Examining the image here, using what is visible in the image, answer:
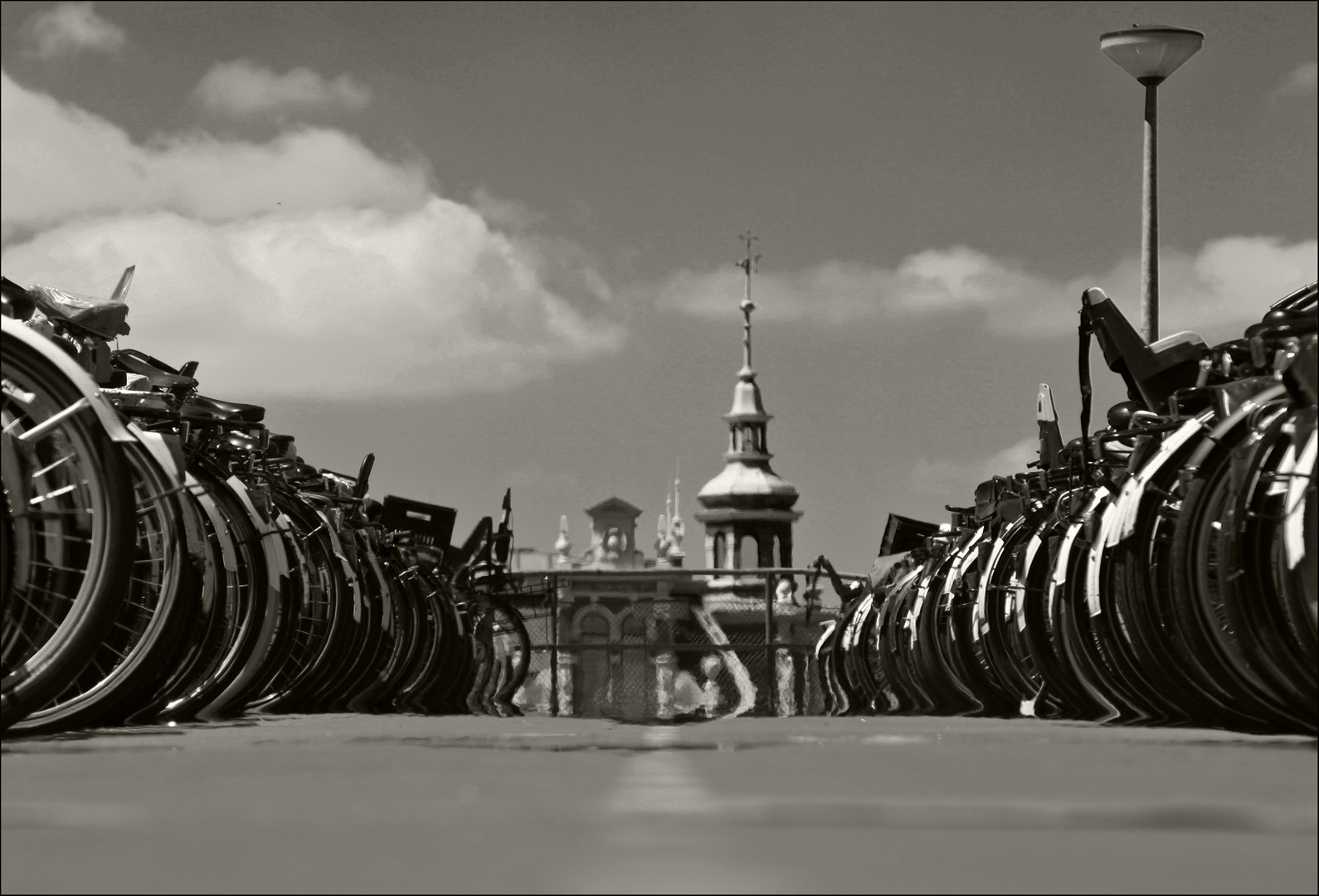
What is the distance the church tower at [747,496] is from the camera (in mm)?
175500

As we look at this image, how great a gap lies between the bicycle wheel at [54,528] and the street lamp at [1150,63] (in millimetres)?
9793

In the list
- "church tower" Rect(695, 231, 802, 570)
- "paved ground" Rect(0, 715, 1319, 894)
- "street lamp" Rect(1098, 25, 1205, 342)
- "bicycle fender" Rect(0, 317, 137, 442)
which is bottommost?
"paved ground" Rect(0, 715, 1319, 894)

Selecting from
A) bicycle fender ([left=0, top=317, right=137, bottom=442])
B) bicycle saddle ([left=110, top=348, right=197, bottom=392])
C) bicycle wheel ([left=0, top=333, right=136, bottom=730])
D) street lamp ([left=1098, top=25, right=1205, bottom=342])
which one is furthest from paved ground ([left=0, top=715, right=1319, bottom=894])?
street lamp ([left=1098, top=25, right=1205, bottom=342])

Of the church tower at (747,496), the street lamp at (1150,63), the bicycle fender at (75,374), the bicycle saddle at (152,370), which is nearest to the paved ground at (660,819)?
the bicycle fender at (75,374)

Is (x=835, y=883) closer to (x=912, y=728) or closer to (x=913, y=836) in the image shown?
(x=913, y=836)

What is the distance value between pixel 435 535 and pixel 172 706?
12.5 metres

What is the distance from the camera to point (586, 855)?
353cm

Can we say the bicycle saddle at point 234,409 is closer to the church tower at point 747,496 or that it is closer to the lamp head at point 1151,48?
the lamp head at point 1151,48

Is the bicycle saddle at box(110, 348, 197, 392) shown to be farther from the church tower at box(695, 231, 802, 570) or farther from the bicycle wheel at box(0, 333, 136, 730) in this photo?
the church tower at box(695, 231, 802, 570)

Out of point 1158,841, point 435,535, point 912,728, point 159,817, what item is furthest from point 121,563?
point 435,535

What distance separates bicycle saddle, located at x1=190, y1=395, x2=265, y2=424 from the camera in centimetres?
982

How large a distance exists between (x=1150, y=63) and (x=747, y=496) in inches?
6309

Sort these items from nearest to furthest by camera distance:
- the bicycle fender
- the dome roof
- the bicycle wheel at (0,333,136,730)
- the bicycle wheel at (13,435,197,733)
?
the bicycle wheel at (0,333,136,730), the bicycle fender, the bicycle wheel at (13,435,197,733), the dome roof

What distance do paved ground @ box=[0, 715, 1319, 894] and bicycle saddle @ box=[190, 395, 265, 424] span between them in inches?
151
